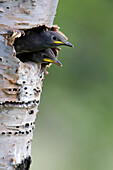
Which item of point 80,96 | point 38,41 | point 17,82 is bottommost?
point 80,96

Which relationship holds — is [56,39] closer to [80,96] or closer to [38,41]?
[38,41]

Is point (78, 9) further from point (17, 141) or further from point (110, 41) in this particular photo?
point (17, 141)

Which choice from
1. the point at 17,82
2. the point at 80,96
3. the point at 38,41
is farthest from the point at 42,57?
the point at 80,96

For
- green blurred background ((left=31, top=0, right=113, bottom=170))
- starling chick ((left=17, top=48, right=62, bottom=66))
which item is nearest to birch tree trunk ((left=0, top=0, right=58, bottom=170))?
starling chick ((left=17, top=48, right=62, bottom=66))

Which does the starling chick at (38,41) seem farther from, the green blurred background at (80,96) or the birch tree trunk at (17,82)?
the green blurred background at (80,96)

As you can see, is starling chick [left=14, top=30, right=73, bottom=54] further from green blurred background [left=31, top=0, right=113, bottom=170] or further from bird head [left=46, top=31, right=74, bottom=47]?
green blurred background [left=31, top=0, right=113, bottom=170]
